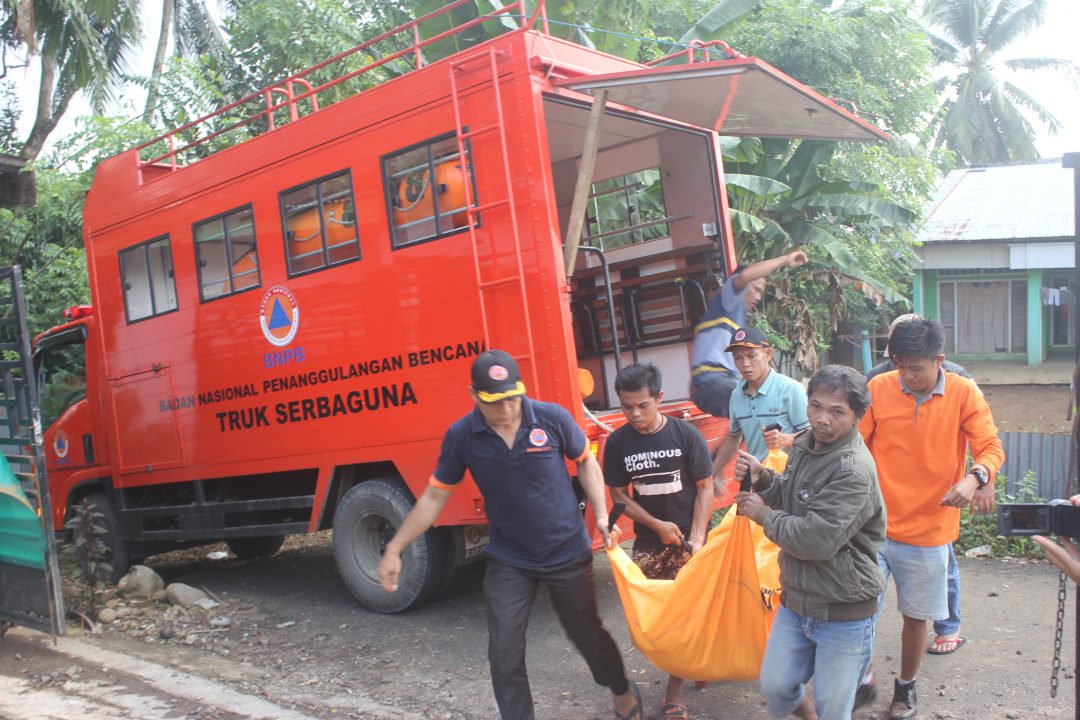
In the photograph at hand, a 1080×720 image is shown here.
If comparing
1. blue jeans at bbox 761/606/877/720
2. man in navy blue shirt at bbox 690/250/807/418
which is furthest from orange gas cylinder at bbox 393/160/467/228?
blue jeans at bbox 761/606/877/720

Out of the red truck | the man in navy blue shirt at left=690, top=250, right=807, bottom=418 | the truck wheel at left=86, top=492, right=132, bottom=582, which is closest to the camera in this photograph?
the red truck

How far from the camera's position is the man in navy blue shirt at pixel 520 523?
3.54 m

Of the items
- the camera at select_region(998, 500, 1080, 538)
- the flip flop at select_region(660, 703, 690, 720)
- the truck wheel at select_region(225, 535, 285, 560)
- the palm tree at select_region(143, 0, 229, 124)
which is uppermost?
the palm tree at select_region(143, 0, 229, 124)

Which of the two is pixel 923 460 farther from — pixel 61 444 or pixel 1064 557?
pixel 61 444

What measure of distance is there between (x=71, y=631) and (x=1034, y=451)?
23.5 feet

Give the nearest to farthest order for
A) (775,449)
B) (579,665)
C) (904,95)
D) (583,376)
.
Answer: (775,449) → (579,665) → (583,376) → (904,95)

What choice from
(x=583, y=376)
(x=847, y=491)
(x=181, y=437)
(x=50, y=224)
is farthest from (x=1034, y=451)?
(x=50, y=224)

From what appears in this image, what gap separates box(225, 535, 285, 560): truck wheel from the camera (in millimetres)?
8617

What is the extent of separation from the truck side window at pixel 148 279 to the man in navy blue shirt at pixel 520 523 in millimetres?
4178

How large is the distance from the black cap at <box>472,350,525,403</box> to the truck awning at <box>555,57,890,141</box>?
1992 millimetres

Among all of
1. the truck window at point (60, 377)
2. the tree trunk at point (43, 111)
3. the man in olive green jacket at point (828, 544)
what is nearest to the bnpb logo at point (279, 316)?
the truck window at point (60, 377)

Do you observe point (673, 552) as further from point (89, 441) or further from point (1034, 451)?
point (89, 441)

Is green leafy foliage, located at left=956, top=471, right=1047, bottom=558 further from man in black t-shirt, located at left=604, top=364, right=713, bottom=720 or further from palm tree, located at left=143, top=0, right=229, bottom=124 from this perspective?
palm tree, located at left=143, top=0, right=229, bottom=124

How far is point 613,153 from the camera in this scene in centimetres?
676
